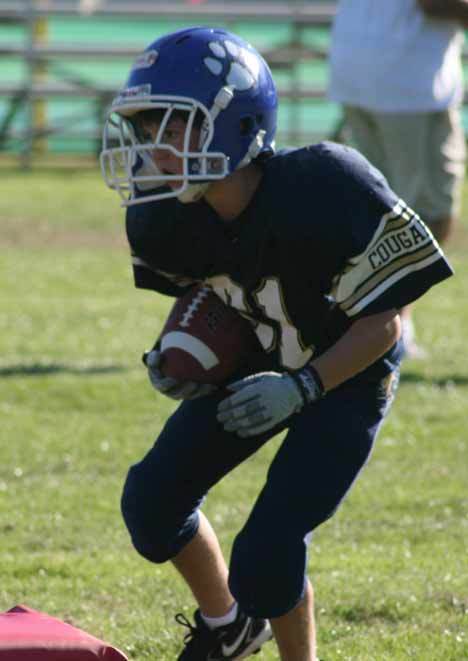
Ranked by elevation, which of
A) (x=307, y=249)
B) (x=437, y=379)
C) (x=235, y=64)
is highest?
(x=235, y=64)

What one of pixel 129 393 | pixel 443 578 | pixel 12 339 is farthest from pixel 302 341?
pixel 12 339

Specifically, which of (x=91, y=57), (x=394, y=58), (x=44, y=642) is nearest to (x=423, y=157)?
(x=394, y=58)

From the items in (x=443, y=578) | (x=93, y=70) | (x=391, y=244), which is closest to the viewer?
(x=391, y=244)

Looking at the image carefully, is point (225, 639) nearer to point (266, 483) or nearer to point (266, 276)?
point (266, 483)

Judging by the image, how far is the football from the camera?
3.64 m

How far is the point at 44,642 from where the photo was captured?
333cm

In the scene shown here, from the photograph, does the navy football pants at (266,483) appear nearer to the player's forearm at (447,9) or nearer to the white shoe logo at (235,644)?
the white shoe logo at (235,644)

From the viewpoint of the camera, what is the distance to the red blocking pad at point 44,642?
329 cm

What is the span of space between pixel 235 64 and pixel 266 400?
773 mm

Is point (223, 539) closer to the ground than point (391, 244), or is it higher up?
closer to the ground

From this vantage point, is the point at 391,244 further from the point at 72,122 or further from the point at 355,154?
the point at 72,122

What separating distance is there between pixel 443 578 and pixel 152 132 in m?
1.68

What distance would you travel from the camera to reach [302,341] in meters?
3.58

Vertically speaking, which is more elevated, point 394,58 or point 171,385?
point 171,385
